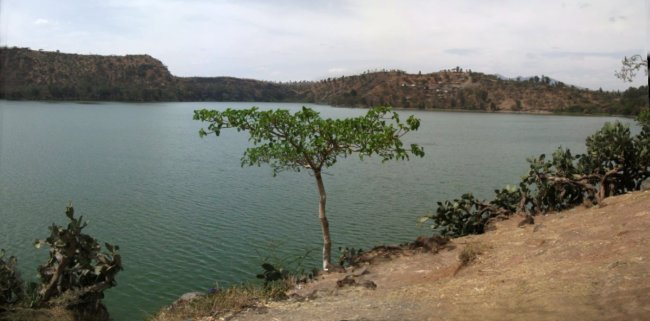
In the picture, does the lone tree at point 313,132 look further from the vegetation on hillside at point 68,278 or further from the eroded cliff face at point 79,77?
the eroded cliff face at point 79,77

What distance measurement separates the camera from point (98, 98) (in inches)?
5172

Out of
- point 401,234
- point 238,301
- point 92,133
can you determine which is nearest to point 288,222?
point 401,234

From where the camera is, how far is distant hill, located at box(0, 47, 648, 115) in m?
121

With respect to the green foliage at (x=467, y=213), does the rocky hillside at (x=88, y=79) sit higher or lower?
higher

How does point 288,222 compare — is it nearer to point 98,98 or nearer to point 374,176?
point 374,176

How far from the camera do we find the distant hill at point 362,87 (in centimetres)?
12100

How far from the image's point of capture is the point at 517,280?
319 inches

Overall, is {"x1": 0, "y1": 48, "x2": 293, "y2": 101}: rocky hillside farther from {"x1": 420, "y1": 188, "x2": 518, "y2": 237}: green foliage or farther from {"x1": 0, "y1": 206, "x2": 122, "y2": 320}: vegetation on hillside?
{"x1": 420, "y1": 188, "x2": 518, "y2": 237}: green foliage

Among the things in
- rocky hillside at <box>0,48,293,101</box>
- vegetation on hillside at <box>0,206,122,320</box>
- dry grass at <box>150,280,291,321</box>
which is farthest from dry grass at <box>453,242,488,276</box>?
rocky hillside at <box>0,48,293,101</box>

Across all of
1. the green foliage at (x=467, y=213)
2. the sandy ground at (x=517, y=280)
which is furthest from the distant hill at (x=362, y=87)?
the sandy ground at (x=517, y=280)

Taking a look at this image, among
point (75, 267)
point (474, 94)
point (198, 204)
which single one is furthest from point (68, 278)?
point (474, 94)

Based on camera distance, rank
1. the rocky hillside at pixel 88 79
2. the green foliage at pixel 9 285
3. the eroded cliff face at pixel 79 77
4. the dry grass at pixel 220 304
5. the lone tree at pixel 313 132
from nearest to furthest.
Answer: the dry grass at pixel 220 304 < the green foliage at pixel 9 285 < the lone tree at pixel 313 132 < the eroded cliff face at pixel 79 77 < the rocky hillside at pixel 88 79

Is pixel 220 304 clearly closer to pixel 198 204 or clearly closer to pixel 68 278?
pixel 68 278

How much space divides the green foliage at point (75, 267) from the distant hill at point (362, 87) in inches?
4243
